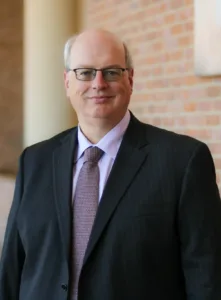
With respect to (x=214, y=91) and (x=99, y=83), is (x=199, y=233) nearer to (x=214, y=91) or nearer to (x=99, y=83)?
(x=99, y=83)

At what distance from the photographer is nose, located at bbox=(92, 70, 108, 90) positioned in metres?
1.63

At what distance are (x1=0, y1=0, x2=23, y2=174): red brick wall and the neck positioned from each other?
3404mm

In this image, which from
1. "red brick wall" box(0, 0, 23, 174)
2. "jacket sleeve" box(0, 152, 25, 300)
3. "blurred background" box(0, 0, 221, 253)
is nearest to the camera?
"jacket sleeve" box(0, 152, 25, 300)

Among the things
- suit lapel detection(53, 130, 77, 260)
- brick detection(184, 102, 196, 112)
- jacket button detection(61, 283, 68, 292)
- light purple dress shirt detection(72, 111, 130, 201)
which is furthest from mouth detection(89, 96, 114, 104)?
brick detection(184, 102, 196, 112)

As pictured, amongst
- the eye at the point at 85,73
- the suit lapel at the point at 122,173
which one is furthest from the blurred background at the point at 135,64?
the eye at the point at 85,73

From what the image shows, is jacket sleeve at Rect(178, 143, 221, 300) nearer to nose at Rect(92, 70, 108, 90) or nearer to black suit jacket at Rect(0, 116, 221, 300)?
black suit jacket at Rect(0, 116, 221, 300)

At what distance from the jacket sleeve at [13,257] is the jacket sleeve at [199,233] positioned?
52cm

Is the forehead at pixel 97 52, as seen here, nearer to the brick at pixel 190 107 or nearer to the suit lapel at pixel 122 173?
the suit lapel at pixel 122 173

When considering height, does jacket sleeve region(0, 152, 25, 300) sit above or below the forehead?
below

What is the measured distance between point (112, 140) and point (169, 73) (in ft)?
6.37

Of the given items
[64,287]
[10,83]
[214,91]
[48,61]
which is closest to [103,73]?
[64,287]

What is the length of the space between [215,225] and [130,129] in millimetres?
362

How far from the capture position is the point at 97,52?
65.6 inches

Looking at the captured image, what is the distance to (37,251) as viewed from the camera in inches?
68.6
